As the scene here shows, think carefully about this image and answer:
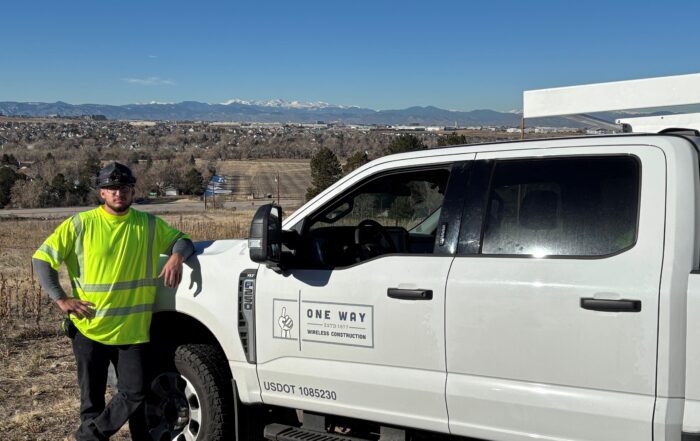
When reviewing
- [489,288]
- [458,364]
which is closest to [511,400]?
[458,364]

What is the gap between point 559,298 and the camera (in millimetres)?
3244

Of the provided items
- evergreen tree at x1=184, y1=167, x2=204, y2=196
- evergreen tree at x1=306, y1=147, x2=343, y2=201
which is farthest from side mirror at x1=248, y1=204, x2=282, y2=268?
evergreen tree at x1=184, y1=167, x2=204, y2=196

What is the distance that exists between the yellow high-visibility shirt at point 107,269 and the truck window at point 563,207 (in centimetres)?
217

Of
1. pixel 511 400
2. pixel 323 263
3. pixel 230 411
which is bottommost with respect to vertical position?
pixel 230 411

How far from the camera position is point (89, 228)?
442 cm

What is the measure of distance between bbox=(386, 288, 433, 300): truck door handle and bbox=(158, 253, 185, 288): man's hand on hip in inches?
56.6

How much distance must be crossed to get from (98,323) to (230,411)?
0.95 metres

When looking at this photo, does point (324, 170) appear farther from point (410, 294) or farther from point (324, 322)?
point (410, 294)

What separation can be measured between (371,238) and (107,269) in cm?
162

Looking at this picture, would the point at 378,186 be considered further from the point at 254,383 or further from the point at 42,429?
the point at 42,429

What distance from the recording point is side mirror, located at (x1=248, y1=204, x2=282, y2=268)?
3.87 meters

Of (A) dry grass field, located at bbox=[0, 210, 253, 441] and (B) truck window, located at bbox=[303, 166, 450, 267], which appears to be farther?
(A) dry grass field, located at bbox=[0, 210, 253, 441]

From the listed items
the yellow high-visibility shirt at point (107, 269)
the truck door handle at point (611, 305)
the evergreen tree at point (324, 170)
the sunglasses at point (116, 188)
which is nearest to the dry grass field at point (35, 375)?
the yellow high-visibility shirt at point (107, 269)

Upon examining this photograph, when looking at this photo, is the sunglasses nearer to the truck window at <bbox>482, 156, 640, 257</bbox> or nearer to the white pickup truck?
the white pickup truck
